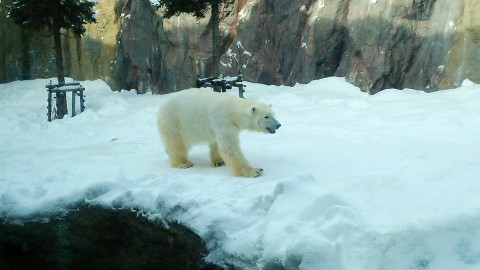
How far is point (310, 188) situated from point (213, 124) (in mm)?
1794

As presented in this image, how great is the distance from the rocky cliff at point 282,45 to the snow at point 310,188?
327cm

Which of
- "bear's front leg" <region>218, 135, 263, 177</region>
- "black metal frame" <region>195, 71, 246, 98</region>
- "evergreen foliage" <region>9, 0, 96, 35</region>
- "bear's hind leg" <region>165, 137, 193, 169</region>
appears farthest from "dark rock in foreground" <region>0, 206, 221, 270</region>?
"evergreen foliage" <region>9, 0, 96, 35</region>

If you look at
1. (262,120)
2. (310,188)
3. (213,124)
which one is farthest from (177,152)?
(310,188)

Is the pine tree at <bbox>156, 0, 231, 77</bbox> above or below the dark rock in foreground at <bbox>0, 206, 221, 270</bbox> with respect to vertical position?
above

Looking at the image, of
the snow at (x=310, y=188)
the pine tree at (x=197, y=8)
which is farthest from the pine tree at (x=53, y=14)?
the snow at (x=310, y=188)

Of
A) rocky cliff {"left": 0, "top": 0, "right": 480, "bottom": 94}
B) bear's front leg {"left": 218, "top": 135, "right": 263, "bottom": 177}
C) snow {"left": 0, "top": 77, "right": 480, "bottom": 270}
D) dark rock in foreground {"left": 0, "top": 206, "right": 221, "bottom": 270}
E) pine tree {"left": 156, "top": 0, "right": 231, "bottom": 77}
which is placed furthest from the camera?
pine tree {"left": 156, "top": 0, "right": 231, "bottom": 77}

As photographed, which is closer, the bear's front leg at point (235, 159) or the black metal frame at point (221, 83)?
the bear's front leg at point (235, 159)

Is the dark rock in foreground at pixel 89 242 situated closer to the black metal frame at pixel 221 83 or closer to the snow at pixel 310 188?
the snow at pixel 310 188

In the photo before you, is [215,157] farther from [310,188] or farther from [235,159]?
[310,188]

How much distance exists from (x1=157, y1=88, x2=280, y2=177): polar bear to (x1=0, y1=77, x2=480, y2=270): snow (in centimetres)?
25

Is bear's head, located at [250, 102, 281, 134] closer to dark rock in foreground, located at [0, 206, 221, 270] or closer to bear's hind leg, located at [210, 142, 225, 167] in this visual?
bear's hind leg, located at [210, 142, 225, 167]

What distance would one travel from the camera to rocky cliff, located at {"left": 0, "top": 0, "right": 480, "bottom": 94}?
12.1 metres

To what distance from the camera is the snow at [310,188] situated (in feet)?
12.0

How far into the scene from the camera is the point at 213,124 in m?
5.77
